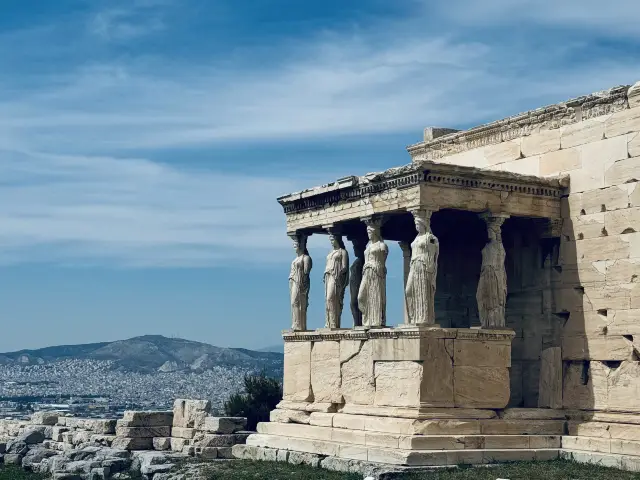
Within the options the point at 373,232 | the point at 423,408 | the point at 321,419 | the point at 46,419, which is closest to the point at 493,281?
the point at 373,232

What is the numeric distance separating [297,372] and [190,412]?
2.40 meters

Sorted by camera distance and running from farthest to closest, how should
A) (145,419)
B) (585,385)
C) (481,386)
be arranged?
(145,419), (585,385), (481,386)

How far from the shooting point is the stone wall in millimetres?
17344

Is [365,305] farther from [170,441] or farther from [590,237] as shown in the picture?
[170,441]

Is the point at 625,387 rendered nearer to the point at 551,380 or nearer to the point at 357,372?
the point at 551,380

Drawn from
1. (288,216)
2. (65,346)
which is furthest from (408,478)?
(65,346)

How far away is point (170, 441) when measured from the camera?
21141mm

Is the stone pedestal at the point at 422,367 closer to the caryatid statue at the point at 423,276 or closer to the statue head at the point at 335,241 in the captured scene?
the caryatid statue at the point at 423,276

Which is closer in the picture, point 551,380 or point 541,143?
point 551,380

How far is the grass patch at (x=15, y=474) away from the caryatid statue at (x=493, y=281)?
7680 millimetres

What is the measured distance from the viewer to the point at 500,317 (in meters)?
18.0

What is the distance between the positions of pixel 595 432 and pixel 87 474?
7.87 m

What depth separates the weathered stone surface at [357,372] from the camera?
60.0 ft

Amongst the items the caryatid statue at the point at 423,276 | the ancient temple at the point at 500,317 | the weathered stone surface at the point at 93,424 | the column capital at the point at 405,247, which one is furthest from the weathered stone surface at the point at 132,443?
the caryatid statue at the point at 423,276
